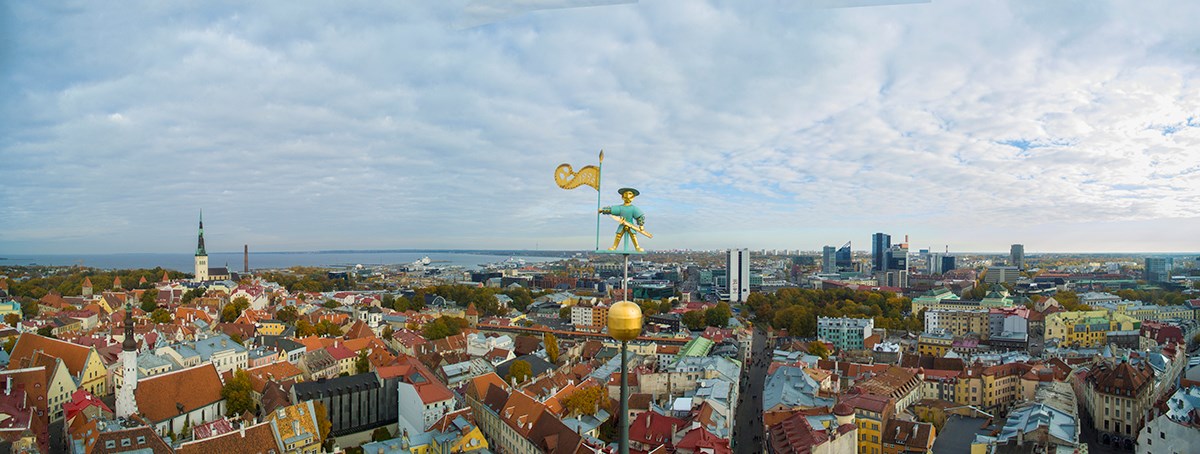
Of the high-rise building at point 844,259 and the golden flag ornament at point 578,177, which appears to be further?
the high-rise building at point 844,259

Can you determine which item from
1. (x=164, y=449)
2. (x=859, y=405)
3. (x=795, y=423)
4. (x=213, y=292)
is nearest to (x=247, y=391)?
(x=164, y=449)

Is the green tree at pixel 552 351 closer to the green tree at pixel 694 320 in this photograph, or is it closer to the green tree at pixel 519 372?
the green tree at pixel 519 372

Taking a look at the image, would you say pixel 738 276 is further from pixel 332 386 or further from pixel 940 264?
pixel 940 264

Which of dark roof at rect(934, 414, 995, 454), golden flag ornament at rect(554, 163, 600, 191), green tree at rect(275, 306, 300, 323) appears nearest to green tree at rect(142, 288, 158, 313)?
green tree at rect(275, 306, 300, 323)

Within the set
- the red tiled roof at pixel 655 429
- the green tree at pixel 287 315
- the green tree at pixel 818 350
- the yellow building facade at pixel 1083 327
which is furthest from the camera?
the green tree at pixel 287 315

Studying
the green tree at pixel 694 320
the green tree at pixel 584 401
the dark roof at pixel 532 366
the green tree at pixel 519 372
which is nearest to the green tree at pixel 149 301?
the dark roof at pixel 532 366

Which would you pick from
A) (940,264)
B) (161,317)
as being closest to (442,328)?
(161,317)
